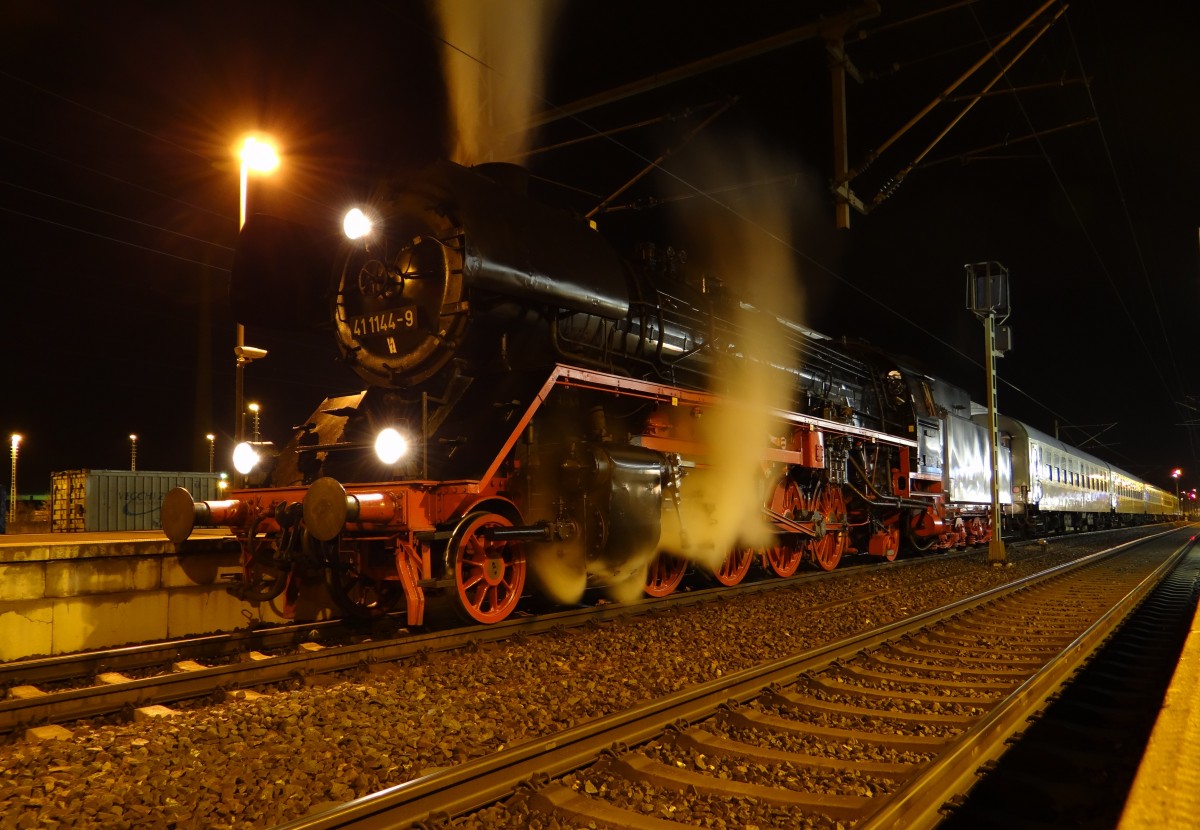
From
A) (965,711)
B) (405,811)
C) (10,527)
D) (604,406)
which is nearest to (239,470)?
(604,406)

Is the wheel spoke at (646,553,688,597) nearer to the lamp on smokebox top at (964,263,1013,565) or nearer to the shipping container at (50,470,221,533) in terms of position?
the lamp on smokebox top at (964,263,1013,565)

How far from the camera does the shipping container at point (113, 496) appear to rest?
1712 cm

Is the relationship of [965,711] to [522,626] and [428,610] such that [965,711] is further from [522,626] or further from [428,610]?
[428,610]

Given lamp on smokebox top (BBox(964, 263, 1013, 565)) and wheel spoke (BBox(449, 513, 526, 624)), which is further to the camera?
lamp on smokebox top (BBox(964, 263, 1013, 565))

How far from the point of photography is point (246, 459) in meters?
7.75

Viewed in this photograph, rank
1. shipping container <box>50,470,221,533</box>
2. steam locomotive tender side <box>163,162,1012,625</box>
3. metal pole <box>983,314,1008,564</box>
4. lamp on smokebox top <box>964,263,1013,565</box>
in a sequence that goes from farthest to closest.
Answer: shipping container <box>50,470,221,533</box> → lamp on smokebox top <box>964,263,1013,565</box> → metal pole <box>983,314,1008,564</box> → steam locomotive tender side <box>163,162,1012,625</box>

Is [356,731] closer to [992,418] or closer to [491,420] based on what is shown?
[491,420]

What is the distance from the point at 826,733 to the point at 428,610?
4.86 meters

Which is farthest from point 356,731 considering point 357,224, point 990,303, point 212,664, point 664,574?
point 990,303

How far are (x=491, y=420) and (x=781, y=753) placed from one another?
3673mm

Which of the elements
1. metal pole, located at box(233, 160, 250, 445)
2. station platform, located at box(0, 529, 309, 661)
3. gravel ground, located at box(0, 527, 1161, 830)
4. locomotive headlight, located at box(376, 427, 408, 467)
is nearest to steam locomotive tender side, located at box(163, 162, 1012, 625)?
locomotive headlight, located at box(376, 427, 408, 467)

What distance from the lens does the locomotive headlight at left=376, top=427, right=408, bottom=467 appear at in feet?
21.1

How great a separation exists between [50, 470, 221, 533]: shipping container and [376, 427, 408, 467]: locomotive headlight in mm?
11619

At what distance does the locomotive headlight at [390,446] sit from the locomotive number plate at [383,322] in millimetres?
1021
